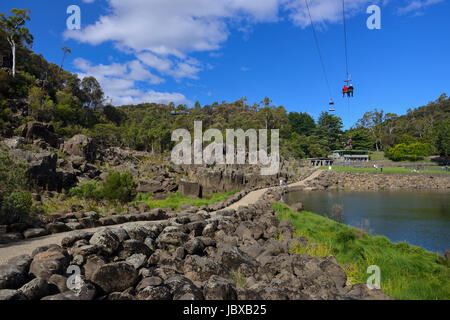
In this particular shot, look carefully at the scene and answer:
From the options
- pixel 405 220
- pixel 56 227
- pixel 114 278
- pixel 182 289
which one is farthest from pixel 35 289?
pixel 405 220

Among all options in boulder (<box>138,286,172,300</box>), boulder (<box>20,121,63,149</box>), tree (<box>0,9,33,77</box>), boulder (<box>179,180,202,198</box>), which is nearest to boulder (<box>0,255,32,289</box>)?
boulder (<box>138,286,172,300</box>)

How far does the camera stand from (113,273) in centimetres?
493

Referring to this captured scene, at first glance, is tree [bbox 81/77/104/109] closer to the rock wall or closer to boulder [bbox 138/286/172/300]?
the rock wall

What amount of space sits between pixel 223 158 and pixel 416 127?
76.2 meters

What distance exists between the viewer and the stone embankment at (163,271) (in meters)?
4.54

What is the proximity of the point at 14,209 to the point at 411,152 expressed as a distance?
73.4 metres

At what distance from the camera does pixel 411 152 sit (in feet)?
201

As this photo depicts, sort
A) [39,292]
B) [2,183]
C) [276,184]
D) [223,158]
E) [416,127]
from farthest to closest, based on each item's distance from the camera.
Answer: [416,127] → [223,158] → [276,184] → [2,183] → [39,292]

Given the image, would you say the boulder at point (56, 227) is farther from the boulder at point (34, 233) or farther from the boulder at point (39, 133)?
the boulder at point (39, 133)

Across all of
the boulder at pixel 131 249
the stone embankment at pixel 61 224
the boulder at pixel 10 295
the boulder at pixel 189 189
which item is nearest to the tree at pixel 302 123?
the boulder at pixel 189 189

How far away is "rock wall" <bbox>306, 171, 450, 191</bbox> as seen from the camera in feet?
140

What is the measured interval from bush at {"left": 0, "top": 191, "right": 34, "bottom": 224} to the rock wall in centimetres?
3717
